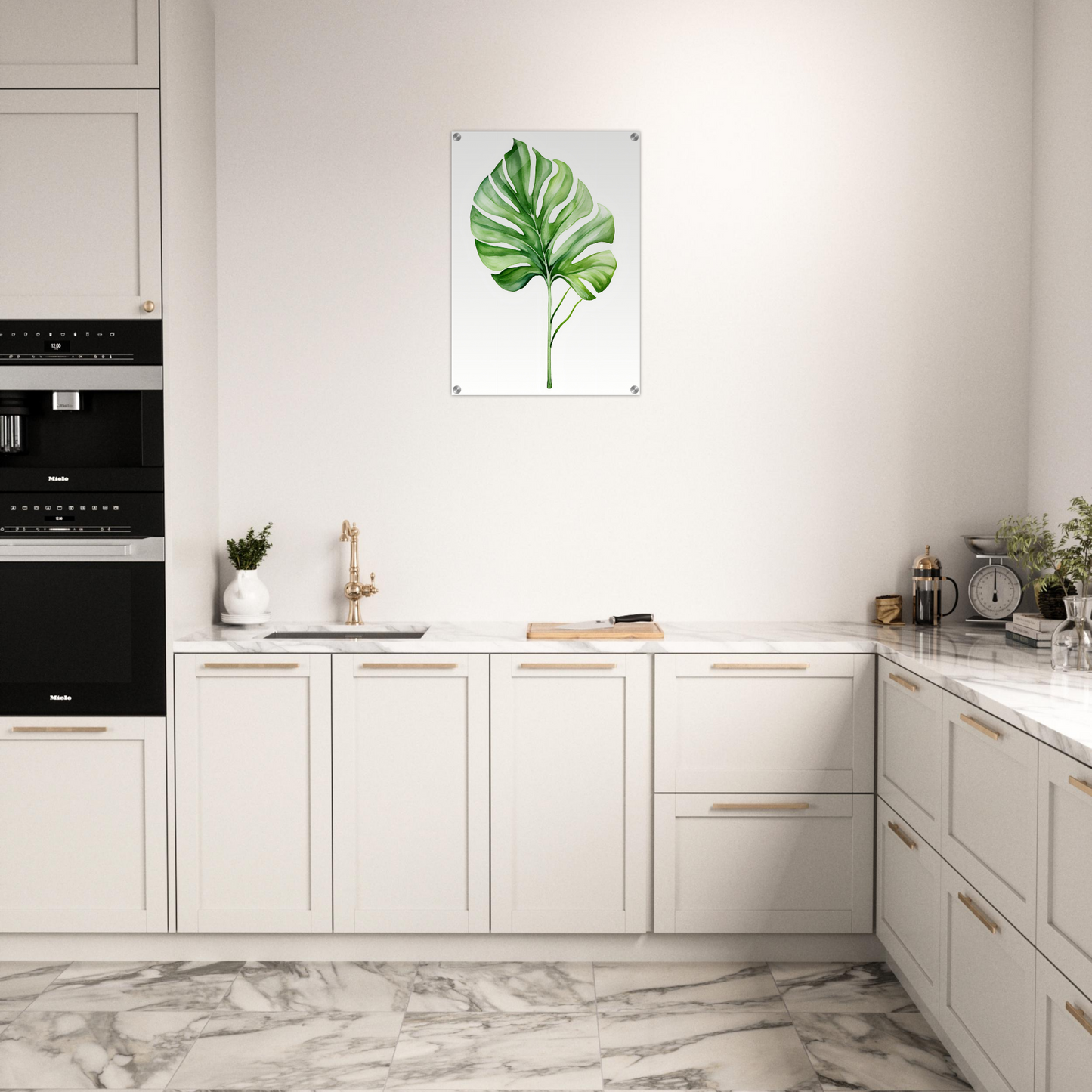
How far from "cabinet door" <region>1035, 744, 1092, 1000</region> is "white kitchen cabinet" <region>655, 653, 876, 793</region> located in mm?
983

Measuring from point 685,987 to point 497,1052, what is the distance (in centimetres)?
59

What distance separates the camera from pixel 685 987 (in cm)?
263

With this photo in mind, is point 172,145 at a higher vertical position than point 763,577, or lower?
higher

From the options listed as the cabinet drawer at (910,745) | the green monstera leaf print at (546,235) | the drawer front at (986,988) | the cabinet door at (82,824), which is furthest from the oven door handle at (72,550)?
the drawer front at (986,988)

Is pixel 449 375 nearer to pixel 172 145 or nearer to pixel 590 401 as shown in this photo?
pixel 590 401

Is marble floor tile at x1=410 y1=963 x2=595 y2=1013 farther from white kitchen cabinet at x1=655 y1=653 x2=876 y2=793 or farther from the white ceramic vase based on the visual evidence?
the white ceramic vase

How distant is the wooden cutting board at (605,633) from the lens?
273cm

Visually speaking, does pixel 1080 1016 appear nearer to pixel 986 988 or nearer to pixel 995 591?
pixel 986 988

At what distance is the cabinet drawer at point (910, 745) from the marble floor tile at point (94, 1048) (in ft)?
5.93

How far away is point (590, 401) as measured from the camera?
10.2 ft

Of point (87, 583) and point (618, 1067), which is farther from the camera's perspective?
point (87, 583)

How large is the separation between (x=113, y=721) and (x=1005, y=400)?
9.23ft

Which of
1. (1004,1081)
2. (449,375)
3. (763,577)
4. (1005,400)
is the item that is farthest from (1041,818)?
(449,375)

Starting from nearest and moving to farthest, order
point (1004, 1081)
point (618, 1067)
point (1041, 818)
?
point (1041, 818), point (1004, 1081), point (618, 1067)
